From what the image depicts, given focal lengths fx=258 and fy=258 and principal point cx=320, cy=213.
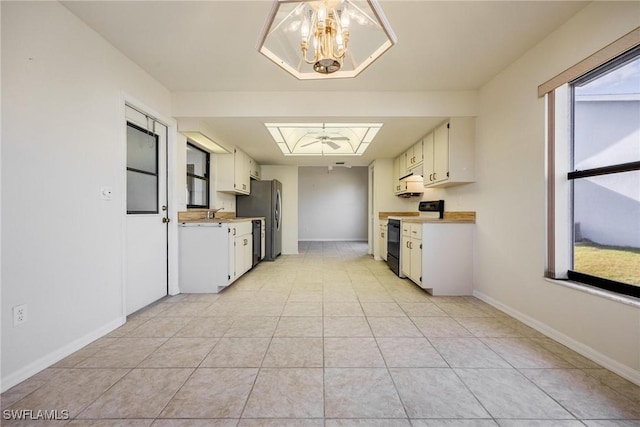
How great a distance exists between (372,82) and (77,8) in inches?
96.6

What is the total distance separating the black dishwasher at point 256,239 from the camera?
14.6ft

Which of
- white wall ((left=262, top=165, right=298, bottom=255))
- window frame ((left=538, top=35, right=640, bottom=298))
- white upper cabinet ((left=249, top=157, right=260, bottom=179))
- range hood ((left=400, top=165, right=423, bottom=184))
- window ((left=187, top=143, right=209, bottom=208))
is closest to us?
window frame ((left=538, top=35, right=640, bottom=298))

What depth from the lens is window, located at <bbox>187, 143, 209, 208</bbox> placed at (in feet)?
12.2

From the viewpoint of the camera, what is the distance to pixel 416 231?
3244 millimetres

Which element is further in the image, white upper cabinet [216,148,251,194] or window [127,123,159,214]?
white upper cabinet [216,148,251,194]

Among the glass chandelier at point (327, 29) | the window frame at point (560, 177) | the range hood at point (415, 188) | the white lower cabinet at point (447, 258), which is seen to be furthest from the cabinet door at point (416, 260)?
the glass chandelier at point (327, 29)

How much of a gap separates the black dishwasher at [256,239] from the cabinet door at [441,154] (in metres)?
2.94

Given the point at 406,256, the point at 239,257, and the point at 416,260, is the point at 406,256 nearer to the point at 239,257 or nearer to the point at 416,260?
the point at 416,260

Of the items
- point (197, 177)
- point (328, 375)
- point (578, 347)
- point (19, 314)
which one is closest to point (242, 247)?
point (197, 177)

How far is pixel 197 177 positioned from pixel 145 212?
131cm

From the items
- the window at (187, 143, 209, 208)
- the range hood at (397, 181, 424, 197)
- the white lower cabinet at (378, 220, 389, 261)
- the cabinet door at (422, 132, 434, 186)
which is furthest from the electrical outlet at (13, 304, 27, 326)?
the range hood at (397, 181, 424, 197)

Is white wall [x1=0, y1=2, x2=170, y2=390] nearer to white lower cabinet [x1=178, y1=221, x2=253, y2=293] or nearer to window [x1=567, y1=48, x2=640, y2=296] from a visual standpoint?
white lower cabinet [x1=178, y1=221, x2=253, y2=293]

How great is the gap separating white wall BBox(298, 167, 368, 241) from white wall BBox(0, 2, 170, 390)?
21.9 feet

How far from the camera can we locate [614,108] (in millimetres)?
1711
